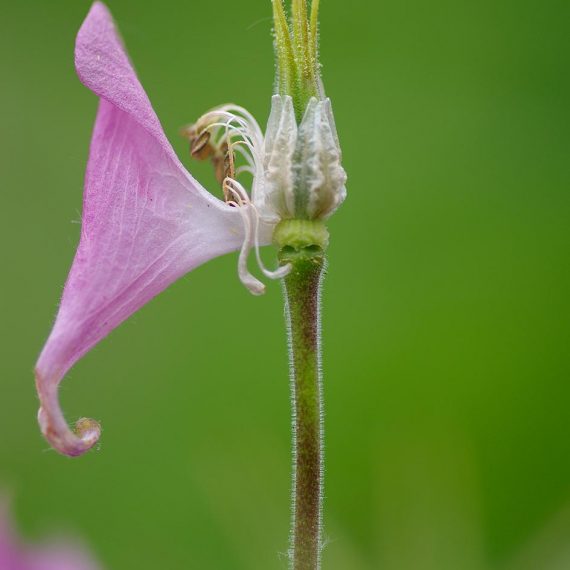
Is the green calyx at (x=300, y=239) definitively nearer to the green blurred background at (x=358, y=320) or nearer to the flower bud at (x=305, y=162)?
the flower bud at (x=305, y=162)

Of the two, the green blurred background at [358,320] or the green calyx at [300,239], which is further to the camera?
the green blurred background at [358,320]

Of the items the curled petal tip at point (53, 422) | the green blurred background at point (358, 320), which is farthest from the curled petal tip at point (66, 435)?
the green blurred background at point (358, 320)

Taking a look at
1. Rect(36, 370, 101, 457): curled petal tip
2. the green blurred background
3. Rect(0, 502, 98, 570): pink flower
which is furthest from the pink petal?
the green blurred background

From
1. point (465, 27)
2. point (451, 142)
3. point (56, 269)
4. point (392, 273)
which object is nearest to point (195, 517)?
point (392, 273)

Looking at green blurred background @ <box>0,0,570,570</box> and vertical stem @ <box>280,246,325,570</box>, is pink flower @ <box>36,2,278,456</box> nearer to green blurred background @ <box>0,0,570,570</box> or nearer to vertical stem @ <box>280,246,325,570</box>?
vertical stem @ <box>280,246,325,570</box>

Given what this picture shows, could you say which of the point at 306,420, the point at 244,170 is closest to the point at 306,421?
the point at 306,420

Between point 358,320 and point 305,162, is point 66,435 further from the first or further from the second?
point 358,320
